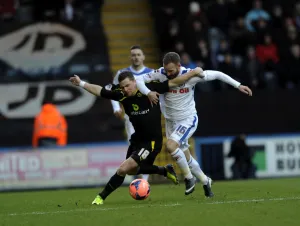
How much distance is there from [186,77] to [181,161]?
1156 mm

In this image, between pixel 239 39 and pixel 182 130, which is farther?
pixel 239 39

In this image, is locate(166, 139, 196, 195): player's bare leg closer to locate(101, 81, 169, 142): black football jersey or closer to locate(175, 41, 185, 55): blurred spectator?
locate(101, 81, 169, 142): black football jersey

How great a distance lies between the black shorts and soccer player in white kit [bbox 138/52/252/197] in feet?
0.63

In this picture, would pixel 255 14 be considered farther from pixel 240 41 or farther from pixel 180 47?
pixel 180 47

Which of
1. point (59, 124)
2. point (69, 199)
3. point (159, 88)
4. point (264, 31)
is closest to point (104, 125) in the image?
point (59, 124)

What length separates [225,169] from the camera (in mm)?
19625

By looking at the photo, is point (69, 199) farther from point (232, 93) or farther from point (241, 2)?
point (241, 2)

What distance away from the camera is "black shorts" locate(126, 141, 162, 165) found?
38.6ft

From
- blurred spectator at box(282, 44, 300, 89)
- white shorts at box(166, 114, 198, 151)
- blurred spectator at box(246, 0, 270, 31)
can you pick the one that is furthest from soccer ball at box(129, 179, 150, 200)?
blurred spectator at box(246, 0, 270, 31)

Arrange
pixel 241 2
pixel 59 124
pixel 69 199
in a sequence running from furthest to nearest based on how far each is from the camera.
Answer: pixel 241 2, pixel 59 124, pixel 69 199

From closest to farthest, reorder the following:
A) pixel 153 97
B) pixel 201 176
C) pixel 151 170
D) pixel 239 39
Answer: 1. pixel 153 97
2. pixel 201 176
3. pixel 151 170
4. pixel 239 39

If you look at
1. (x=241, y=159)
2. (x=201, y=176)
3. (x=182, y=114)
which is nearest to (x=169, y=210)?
(x=201, y=176)

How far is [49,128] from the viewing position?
1873 centimetres

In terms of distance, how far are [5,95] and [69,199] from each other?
8010 millimetres
